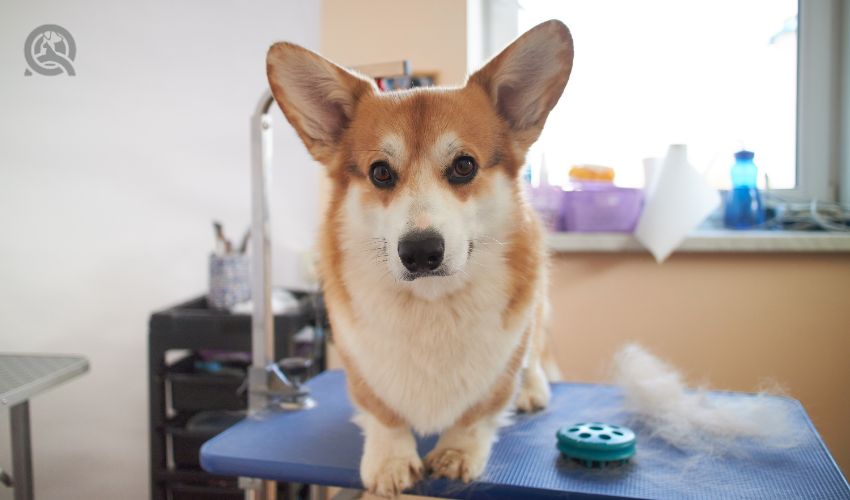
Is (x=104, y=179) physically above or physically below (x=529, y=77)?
below

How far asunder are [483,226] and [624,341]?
1003mm

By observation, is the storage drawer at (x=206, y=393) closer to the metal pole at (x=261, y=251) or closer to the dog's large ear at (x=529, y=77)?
the metal pole at (x=261, y=251)

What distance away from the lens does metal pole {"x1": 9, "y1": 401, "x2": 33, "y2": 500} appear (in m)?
0.93

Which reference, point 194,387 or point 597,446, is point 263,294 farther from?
point 597,446

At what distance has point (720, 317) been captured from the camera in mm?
1673

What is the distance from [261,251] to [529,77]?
58 centimetres

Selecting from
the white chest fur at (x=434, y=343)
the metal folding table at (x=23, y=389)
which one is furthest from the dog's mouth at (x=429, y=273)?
the metal folding table at (x=23, y=389)

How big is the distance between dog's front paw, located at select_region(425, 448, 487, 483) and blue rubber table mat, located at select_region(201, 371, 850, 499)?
1 cm

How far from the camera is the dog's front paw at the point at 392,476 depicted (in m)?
0.86

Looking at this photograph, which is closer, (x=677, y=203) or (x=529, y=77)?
(x=529, y=77)

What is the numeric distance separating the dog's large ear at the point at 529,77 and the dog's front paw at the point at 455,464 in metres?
0.48

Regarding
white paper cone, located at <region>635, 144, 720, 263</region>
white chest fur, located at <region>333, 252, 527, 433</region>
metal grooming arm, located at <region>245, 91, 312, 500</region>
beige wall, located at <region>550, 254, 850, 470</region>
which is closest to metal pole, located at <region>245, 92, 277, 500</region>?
metal grooming arm, located at <region>245, 91, 312, 500</region>

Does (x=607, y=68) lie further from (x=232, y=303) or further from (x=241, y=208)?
(x=232, y=303)

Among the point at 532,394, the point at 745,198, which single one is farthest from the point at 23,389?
the point at 745,198
